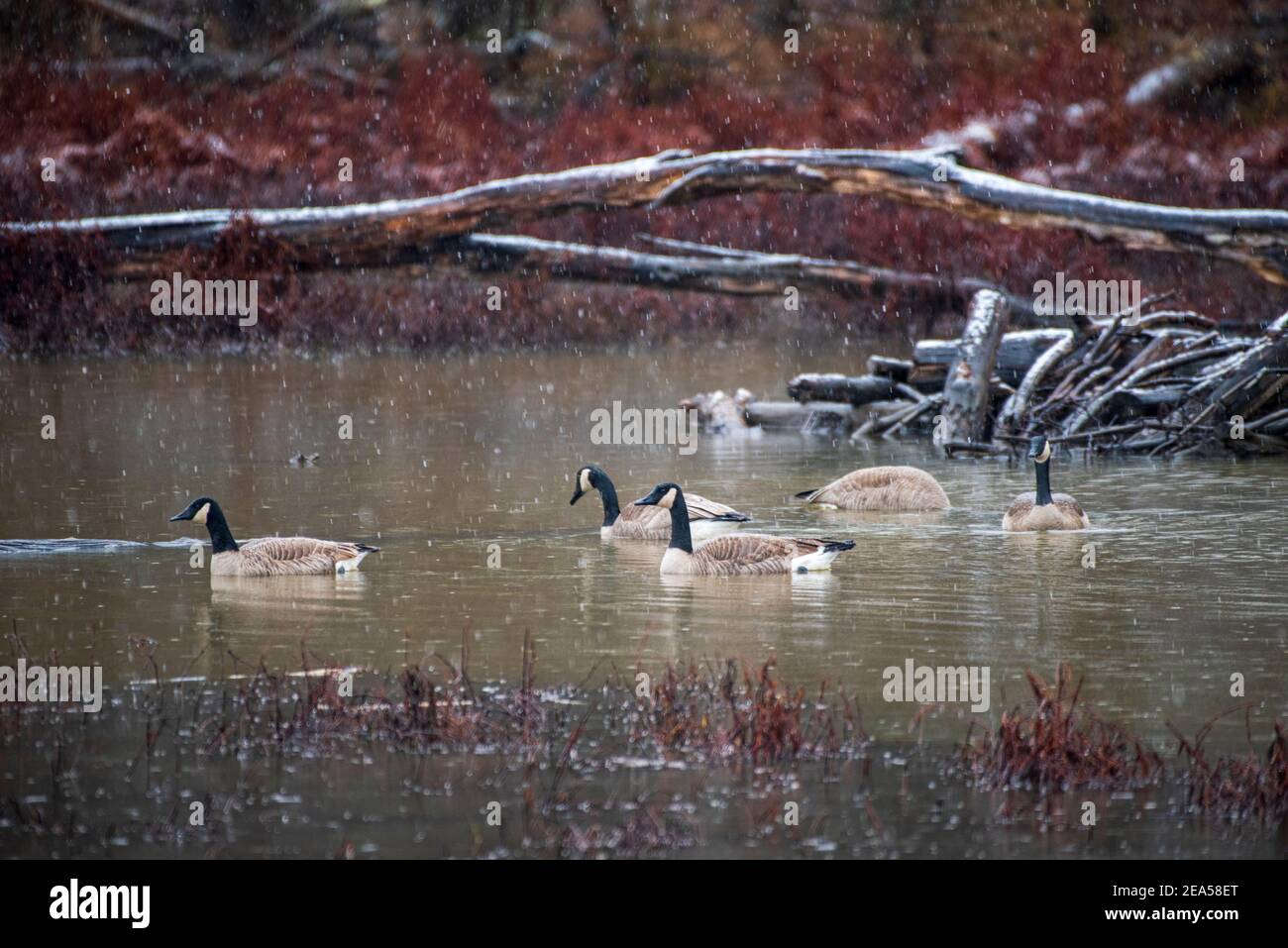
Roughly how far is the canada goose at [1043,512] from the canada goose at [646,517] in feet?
6.41

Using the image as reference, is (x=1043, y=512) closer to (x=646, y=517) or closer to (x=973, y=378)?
(x=646, y=517)

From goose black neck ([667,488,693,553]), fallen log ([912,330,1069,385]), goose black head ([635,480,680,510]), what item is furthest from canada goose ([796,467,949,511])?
fallen log ([912,330,1069,385])

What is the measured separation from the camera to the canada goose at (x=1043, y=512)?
13.4 meters

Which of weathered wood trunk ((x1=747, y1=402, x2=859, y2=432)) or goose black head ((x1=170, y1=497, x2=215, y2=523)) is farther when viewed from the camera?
weathered wood trunk ((x1=747, y1=402, x2=859, y2=432))

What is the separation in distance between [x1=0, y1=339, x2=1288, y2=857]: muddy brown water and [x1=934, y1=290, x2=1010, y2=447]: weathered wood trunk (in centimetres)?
50

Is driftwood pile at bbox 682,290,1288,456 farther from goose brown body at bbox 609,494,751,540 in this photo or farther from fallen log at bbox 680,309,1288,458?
goose brown body at bbox 609,494,751,540

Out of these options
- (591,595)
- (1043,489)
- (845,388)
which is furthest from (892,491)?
(845,388)

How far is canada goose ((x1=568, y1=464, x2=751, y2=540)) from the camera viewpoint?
1357 cm

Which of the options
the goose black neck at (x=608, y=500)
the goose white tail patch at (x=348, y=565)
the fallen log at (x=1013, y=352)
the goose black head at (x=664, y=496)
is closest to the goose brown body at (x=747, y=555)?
the goose black head at (x=664, y=496)

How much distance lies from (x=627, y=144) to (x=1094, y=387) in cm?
Result: 1820

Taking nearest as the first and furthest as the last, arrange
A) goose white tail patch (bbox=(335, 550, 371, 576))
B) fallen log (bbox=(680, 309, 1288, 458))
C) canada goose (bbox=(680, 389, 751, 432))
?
goose white tail patch (bbox=(335, 550, 371, 576)) < fallen log (bbox=(680, 309, 1288, 458)) < canada goose (bbox=(680, 389, 751, 432))

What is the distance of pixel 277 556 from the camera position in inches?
471

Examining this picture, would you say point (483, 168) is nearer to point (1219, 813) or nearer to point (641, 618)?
point (641, 618)
